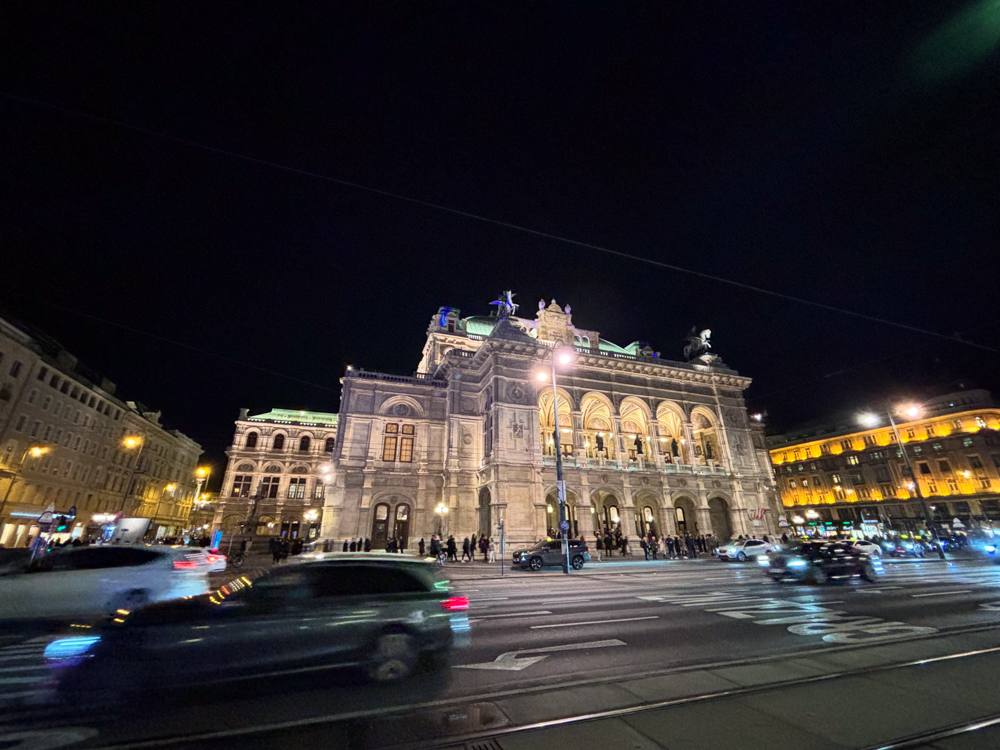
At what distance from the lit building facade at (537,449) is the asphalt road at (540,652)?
20165 millimetres

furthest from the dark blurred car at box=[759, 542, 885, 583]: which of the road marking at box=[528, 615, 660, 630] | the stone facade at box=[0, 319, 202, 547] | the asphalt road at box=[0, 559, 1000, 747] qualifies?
the stone facade at box=[0, 319, 202, 547]

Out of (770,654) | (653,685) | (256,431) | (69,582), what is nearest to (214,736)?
(653,685)

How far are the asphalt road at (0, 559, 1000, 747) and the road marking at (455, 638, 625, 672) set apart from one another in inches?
0.6

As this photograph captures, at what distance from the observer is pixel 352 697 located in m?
4.70

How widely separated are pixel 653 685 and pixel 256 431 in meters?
59.9

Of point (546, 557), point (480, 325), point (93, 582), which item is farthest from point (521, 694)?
point (480, 325)

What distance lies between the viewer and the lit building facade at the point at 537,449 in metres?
32.7

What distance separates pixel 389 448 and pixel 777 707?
33754 millimetres

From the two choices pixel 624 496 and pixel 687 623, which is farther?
pixel 624 496

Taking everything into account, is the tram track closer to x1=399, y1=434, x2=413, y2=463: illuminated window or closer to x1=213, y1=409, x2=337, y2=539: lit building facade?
x1=399, y1=434, x2=413, y2=463: illuminated window

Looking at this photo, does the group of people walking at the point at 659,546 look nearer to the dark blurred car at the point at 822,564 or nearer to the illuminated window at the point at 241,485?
the dark blurred car at the point at 822,564

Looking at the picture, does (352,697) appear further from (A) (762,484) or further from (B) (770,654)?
(A) (762,484)

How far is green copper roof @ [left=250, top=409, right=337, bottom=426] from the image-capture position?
56.3 metres

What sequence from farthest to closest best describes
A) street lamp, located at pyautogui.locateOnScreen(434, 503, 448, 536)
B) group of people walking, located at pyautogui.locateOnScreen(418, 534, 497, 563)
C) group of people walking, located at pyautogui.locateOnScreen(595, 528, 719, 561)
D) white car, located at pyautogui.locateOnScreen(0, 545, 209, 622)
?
street lamp, located at pyautogui.locateOnScreen(434, 503, 448, 536), group of people walking, located at pyautogui.locateOnScreen(595, 528, 719, 561), group of people walking, located at pyautogui.locateOnScreen(418, 534, 497, 563), white car, located at pyautogui.locateOnScreen(0, 545, 209, 622)
